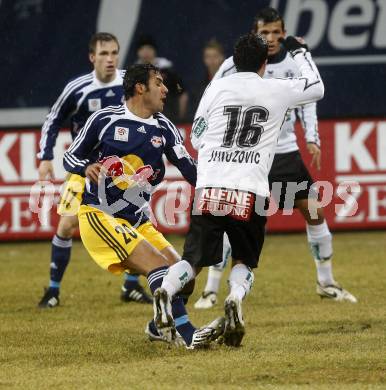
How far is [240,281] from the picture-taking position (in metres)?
7.47

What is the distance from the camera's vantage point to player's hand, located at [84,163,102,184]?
24.9ft

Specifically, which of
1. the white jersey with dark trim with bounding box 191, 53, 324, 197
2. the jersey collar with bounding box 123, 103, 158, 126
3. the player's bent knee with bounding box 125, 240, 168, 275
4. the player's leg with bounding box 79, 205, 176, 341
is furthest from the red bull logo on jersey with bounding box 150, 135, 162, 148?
Answer: the player's bent knee with bounding box 125, 240, 168, 275

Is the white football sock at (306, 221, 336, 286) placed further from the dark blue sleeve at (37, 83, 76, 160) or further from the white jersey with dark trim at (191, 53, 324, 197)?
the white jersey with dark trim at (191, 53, 324, 197)

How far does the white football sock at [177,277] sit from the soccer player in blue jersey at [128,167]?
0.27 m

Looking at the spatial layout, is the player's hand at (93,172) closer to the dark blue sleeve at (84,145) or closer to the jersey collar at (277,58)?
the dark blue sleeve at (84,145)

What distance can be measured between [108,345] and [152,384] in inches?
60.4

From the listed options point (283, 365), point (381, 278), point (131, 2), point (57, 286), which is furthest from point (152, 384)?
point (131, 2)

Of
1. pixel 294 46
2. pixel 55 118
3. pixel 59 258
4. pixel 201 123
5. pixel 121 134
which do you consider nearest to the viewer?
pixel 201 123

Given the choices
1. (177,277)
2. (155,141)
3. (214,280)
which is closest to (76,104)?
(214,280)

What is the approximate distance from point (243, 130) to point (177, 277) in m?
1.00

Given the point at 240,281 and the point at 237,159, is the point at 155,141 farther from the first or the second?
the point at 240,281

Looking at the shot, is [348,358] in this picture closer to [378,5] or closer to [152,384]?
[152,384]

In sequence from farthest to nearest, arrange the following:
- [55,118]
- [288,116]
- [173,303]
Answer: [55,118] → [288,116] → [173,303]

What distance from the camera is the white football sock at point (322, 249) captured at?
1006 centimetres
